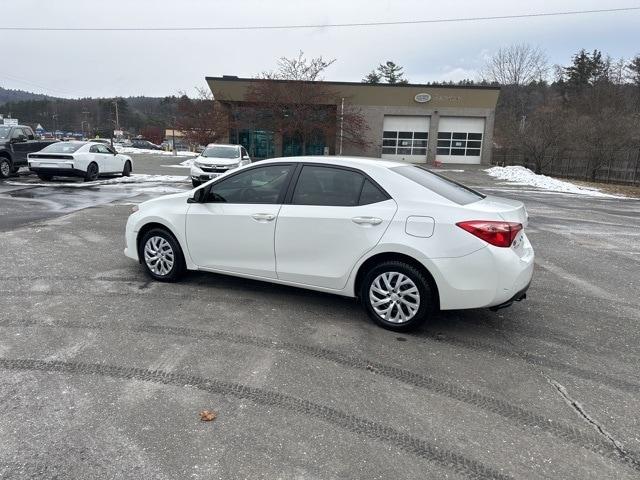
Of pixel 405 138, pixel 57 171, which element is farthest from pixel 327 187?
pixel 405 138

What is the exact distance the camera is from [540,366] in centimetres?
396

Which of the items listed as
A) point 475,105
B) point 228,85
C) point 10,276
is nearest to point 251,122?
point 228,85

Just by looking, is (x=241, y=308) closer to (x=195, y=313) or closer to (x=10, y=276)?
(x=195, y=313)

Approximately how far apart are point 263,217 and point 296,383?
78.5 inches

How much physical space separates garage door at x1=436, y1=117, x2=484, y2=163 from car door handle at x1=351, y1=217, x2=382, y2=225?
3812 centimetres

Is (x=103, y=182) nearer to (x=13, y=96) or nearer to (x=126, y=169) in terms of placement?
(x=126, y=169)

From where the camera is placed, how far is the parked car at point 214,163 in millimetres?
17062

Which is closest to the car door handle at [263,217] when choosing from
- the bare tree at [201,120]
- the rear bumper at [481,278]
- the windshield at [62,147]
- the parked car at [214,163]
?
the rear bumper at [481,278]

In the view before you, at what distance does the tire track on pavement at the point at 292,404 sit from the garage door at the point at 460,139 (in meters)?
39.6

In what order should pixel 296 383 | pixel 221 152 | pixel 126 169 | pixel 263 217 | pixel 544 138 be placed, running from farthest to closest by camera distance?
1. pixel 544 138
2. pixel 126 169
3. pixel 221 152
4. pixel 263 217
5. pixel 296 383

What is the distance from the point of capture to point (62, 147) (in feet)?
59.1

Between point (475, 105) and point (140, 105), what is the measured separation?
94035 mm

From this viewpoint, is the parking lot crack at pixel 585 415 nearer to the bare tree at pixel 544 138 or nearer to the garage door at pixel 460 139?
the bare tree at pixel 544 138

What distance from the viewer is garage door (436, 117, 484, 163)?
133 ft
